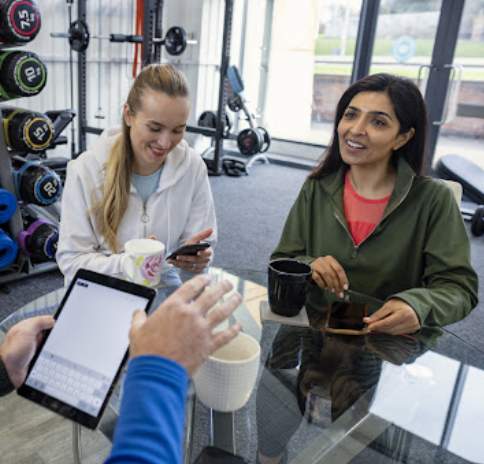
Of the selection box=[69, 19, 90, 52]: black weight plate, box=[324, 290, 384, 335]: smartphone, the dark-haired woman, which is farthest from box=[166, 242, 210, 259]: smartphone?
box=[69, 19, 90, 52]: black weight plate

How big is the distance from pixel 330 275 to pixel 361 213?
27 centimetres

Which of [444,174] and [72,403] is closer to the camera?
[72,403]

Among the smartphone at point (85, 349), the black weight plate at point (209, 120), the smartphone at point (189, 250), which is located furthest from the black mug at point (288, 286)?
the black weight plate at point (209, 120)

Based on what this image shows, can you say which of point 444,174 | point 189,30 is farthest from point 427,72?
point 189,30

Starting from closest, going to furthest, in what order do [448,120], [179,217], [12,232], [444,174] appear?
[179,217]
[12,232]
[444,174]
[448,120]

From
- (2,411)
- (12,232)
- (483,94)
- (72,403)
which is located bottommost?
(2,411)

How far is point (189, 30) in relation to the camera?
19.0 ft

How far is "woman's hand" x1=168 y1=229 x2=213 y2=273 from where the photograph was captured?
135 cm

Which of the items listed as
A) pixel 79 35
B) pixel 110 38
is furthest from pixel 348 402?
pixel 110 38

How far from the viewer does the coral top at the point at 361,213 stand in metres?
1.40

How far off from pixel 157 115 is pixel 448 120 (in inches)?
153

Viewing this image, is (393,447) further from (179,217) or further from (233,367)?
(179,217)

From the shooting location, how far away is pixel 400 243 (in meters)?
1.35

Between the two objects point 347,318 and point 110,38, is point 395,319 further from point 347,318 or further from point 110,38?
point 110,38
